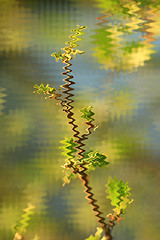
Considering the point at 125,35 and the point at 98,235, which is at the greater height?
the point at 125,35

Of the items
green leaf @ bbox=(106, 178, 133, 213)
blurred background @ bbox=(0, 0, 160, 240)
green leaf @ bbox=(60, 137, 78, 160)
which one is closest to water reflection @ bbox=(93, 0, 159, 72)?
blurred background @ bbox=(0, 0, 160, 240)

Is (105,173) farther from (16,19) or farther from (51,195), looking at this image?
(16,19)

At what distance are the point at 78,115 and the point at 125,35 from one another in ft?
1.70

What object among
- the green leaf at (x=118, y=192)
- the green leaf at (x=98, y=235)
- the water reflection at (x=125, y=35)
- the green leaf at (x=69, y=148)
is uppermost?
the water reflection at (x=125, y=35)

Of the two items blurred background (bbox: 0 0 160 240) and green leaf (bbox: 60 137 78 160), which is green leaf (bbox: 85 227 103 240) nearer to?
blurred background (bbox: 0 0 160 240)

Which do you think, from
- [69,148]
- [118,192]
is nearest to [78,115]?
[69,148]

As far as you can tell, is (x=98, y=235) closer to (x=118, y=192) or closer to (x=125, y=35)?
(x=118, y=192)

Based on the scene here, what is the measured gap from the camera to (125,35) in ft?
5.71

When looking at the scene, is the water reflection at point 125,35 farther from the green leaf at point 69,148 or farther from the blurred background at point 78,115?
the green leaf at point 69,148

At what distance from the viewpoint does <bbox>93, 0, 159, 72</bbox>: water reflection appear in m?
1.58

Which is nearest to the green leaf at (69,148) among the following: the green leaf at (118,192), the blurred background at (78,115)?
the blurred background at (78,115)

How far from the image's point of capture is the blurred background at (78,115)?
1.07m

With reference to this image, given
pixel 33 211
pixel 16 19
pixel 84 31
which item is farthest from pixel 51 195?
pixel 16 19

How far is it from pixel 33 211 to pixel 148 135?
1.22ft
